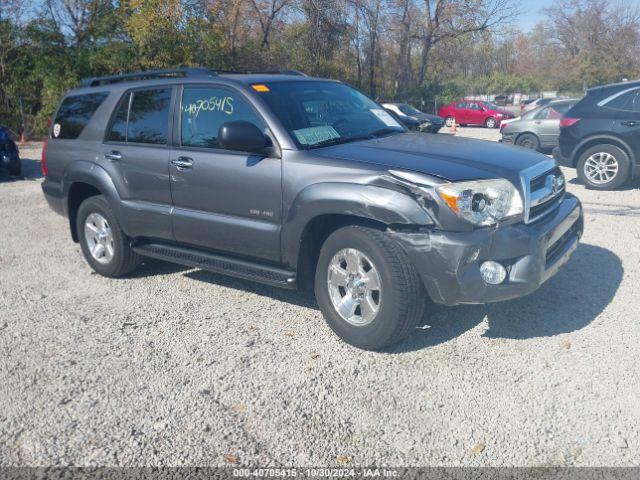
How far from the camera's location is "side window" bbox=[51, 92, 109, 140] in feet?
19.2

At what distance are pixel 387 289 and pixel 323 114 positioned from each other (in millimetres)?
1643

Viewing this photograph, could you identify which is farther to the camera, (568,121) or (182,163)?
(568,121)

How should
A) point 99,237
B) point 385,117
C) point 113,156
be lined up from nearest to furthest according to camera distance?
1. point 385,117
2. point 113,156
3. point 99,237

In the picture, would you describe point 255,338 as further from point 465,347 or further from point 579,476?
point 579,476

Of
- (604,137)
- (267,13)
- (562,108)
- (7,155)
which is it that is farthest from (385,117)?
(267,13)

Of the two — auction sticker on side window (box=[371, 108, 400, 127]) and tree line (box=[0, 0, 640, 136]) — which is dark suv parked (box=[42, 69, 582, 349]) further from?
tree line (box=[0, 0, 640, 136])

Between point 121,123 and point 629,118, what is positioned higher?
point 629,118

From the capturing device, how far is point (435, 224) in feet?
12.0

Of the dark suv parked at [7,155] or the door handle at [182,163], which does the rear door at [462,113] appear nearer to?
the dark suv parked at [7,155]

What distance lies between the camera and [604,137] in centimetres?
942

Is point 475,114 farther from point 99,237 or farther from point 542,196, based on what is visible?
point 542,196

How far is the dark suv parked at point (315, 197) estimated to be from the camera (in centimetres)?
372

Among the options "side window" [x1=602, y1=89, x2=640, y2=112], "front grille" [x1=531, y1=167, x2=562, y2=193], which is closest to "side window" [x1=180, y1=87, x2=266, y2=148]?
"front grille" [x1=531, y1=167, x2=562, y2=193]

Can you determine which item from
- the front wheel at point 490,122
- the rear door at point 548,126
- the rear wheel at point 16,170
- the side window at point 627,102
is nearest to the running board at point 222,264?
the side window at point 627,102
